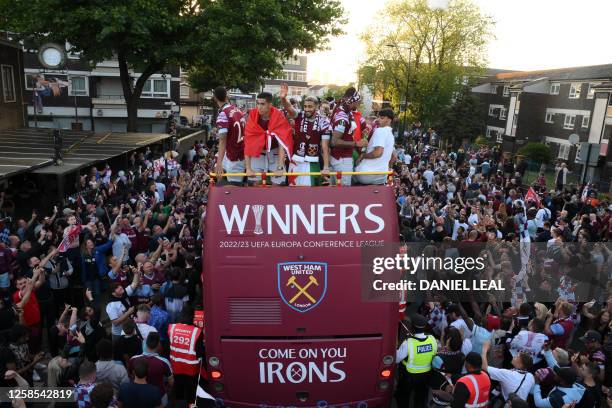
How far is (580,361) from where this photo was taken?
6.10 metres

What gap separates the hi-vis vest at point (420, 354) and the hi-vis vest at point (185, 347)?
2.74 meters

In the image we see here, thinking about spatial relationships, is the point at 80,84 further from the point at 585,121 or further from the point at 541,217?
the point at 585,121

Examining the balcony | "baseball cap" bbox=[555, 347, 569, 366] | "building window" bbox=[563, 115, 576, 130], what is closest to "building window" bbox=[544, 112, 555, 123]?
"building window" bbox=[563, 115, 576, 130]

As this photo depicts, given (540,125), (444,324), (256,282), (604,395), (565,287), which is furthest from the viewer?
(540,125)

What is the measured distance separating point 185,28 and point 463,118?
31216mm

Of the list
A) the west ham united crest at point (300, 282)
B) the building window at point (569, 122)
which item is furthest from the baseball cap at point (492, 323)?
the building window at point (569, 122)

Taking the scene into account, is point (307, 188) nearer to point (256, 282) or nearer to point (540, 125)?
point (256, 282)

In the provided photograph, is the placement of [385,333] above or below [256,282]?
below

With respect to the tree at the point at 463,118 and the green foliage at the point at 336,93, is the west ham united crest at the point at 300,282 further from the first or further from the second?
the tree at the point at 463,118

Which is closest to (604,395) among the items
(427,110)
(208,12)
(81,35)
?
(208,12)

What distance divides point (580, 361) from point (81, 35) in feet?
82.2

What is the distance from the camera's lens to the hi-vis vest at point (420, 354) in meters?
6.45

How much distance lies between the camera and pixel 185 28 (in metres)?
24.7

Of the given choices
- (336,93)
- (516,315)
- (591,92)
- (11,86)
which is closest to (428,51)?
(591,92)
